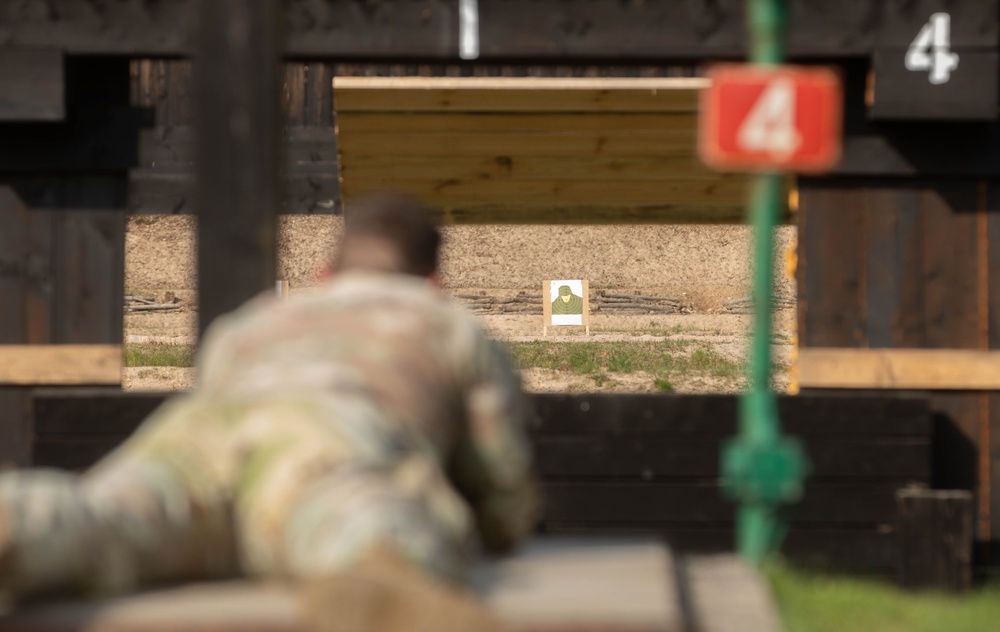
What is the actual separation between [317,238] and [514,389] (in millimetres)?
27227

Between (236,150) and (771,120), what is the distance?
1.72 metres

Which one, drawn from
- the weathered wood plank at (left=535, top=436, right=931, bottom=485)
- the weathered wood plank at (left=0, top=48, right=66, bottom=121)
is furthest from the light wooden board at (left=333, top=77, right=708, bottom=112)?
the weathered wood plank at (left=535, top=436, right=931, bottom=485)

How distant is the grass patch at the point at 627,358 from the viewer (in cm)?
1853

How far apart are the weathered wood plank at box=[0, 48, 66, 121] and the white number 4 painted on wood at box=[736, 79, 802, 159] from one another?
4354 millimetres

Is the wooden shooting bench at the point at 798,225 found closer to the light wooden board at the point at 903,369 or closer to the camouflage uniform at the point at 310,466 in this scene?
the light wooden board at the point at 903,369

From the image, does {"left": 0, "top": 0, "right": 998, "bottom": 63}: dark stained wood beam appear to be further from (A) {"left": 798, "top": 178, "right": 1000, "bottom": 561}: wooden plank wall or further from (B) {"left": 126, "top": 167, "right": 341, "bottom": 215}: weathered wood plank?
(B) {"left": 126, "top": 167, "right": 341, "bottom": 215}: weathered wood plank

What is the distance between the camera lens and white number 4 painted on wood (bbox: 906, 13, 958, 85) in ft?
25.0

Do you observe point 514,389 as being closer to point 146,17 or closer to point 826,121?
point 826,121

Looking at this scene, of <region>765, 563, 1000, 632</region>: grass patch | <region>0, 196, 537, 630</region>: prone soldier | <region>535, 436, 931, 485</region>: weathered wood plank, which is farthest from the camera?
<region>535, 436, 931, 485</region>: weathered wood plank

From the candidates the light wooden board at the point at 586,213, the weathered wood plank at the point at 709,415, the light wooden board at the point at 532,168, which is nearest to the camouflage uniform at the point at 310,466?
the weathered wood plank at the point at 709,415

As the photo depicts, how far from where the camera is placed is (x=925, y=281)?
26.3 feet

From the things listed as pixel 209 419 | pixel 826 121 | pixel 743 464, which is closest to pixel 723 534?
pixel 743 464

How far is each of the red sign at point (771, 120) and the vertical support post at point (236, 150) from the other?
1.47 metres

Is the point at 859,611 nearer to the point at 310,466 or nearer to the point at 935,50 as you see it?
the point at 310,466
